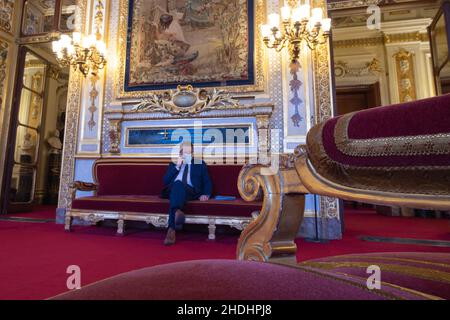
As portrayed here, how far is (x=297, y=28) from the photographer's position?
118 inches

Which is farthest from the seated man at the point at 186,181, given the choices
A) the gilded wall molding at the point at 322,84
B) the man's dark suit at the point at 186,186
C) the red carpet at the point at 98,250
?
the gilded wall molding at the point at 322,84

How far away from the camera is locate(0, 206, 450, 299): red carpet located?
139 centimetres

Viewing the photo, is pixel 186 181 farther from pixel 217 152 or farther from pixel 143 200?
pixel 217 152

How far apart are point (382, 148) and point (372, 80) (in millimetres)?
6461

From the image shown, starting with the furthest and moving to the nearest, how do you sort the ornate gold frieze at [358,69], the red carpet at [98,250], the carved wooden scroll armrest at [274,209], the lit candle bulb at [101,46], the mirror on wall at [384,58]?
1. the ornate gold frieze at [358,69]
2. the mirror on wall at [384,58]
3. the lit candle bulb at [101,46]
4. the red carpet at [98,250]
5. the carved wooden scroll armrest at [274,209]

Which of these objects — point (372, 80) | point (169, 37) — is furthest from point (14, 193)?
point (372, 80)

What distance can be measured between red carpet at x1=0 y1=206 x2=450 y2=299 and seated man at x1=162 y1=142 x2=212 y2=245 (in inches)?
15.9

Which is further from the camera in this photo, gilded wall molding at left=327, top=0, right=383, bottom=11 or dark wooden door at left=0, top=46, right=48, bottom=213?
dark wooden door at left=0, top=46, right=48, bottom=213

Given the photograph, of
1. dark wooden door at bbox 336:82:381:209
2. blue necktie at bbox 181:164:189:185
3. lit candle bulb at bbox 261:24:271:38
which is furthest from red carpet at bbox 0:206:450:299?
dark wooden door at bbox 336:82:381:209

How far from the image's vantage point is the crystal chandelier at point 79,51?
11.4 ft

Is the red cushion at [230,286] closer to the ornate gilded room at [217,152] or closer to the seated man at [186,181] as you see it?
the ornate gilded room at [217,152]

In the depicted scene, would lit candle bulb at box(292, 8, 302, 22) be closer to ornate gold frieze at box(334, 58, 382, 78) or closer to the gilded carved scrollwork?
the gilded carved scrollwork

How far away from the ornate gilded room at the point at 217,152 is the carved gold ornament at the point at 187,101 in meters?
0.02

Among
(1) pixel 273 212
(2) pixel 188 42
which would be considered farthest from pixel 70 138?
(1) pixel 273 212
